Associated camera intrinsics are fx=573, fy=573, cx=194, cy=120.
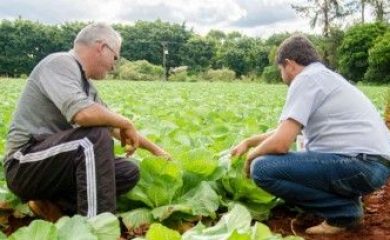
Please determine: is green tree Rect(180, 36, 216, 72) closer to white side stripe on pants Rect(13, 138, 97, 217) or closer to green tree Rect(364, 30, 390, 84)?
green tree Rect(364, 30, 390, 84)

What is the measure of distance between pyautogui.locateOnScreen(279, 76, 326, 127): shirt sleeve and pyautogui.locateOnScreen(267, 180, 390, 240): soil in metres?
0.72

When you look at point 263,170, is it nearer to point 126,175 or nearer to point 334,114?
point 334,114

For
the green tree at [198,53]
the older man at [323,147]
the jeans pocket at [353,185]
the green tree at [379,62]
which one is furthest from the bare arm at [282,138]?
the green tree at [198,53]

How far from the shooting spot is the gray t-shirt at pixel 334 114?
3135mm

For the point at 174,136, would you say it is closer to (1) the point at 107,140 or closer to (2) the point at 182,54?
(1) the point at 107,140

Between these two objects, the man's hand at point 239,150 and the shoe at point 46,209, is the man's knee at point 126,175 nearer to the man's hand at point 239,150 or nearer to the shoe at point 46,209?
the shoe at point 46,209

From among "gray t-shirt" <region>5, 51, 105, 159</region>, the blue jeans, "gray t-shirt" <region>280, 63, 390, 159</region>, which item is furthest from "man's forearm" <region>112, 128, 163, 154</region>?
"gray t-shirt" <region>280, 63, 390, 159</region>

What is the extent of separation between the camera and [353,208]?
3398 millimetres

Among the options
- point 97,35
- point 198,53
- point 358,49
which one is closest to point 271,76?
point 358,49

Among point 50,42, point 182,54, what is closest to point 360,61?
point 182,54

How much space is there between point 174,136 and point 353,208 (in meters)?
2.16

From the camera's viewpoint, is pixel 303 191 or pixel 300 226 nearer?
pixel 303 191

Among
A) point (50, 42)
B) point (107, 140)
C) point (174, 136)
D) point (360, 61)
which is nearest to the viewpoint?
point (107, 140)

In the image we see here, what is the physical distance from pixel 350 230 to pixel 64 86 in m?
1.92
